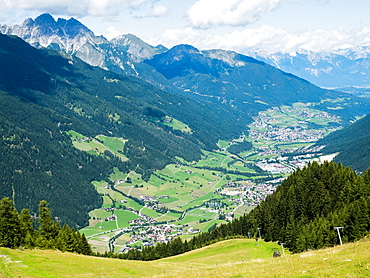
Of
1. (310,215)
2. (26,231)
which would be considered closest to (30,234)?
(26,231)

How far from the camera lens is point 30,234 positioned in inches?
3634

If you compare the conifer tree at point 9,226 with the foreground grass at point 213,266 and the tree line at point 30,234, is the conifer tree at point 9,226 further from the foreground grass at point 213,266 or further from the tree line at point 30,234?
the foreground grass at point 213,266

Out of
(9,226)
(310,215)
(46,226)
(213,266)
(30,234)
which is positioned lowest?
(213,266)

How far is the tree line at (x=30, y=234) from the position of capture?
80.8m

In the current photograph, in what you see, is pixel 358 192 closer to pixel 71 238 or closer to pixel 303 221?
pixel 303 221

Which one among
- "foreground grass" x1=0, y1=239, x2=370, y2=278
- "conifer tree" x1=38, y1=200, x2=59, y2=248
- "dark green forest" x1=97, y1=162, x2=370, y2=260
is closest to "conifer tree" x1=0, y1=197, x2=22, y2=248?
"foreground grass" x1=0, y1=239, x2=370, y2=278

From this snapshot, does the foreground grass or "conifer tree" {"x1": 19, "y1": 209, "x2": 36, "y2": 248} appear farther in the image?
"conifer tree" {"x1": 19, "y1": 209, "x2": 36, "y2": 248}

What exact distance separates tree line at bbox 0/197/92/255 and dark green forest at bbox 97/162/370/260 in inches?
878

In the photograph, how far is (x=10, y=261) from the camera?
61.8 metres

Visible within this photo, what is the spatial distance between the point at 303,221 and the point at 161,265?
A: 4500 centimetres

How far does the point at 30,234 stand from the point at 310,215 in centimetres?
7810

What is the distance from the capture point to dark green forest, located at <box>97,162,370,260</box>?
259 ft

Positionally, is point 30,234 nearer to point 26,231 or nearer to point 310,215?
point 26,231

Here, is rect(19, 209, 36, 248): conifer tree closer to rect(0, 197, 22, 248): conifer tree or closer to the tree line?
the tree line
